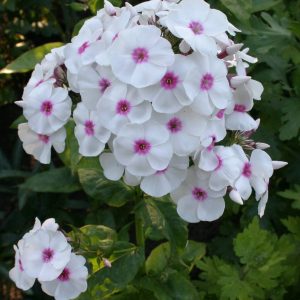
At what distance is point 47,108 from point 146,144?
0.22m

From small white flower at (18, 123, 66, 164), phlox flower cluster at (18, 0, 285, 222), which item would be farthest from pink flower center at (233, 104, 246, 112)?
small white flower at (18, 123, 66, 164)

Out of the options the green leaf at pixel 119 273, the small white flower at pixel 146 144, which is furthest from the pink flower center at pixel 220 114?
the green leaf at pixel 119 273

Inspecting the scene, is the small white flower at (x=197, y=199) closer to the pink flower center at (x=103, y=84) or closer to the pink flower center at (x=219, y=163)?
the pink flower center at (x=219, y=163)

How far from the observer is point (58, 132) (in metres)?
1.20

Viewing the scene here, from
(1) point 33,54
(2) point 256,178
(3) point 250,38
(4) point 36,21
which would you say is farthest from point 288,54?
(4) point 36,21

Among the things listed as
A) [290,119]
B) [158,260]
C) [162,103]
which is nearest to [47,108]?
[162,103]

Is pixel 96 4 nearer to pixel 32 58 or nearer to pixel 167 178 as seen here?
pixel 32 58

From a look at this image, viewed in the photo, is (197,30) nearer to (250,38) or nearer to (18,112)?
(250,38)

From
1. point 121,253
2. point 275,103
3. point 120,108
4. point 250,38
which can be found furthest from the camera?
point 275,103

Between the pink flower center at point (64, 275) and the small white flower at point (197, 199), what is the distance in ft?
0.83

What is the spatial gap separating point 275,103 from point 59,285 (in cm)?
107

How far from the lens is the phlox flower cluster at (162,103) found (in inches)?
41.5

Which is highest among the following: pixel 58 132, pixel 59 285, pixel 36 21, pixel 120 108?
pixel 120 108

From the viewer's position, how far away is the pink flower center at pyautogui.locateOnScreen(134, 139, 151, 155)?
1.07 m
